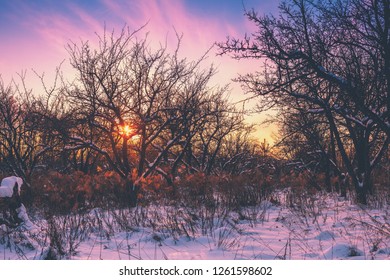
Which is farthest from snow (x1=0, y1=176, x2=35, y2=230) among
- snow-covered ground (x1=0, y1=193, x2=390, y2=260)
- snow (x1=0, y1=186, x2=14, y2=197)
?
snow-covered ground (x1=0, y1=193, x2=390, y2=260)

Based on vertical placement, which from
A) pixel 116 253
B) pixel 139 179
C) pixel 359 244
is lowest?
pixel 116 253

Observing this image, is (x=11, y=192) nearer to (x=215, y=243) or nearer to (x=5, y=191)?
(x=5, y=191)

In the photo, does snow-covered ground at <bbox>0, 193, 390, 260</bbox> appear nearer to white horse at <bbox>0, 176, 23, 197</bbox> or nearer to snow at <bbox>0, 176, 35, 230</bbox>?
snow at <bbox>0, 176, 35, 230</bbox>

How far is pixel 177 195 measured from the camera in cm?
1012

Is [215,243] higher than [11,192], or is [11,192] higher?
[11,192]

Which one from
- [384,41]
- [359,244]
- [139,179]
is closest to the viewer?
[359,244]

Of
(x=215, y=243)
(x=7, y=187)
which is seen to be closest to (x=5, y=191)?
(x=7, y=187)

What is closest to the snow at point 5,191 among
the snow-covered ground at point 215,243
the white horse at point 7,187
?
the white horse at point 7,187

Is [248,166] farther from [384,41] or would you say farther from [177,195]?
[384,41]

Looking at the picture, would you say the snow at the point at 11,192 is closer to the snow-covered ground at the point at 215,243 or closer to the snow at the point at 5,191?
the snow at the point at 5,191

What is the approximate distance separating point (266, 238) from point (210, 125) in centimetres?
1423

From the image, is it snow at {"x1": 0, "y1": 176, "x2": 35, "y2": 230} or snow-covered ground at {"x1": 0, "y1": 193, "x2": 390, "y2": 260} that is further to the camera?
snow at {"x1": 0, "y1": 176, "x2": 35, "y2": 230}
